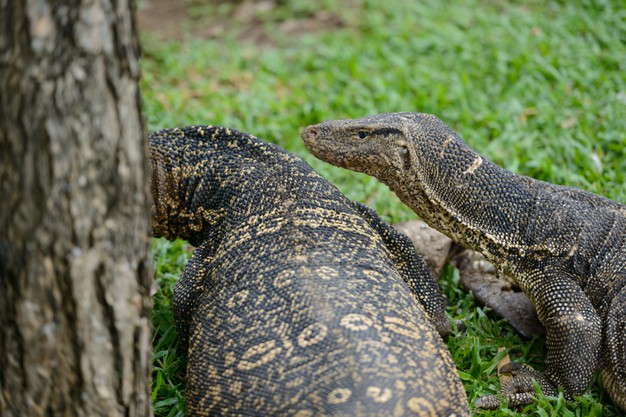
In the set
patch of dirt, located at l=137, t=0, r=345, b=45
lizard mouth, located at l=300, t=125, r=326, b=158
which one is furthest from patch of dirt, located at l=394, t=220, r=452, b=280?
patch of dirt, located at l=137, t=0, r=345, b=45

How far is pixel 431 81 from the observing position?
7004 millimetres

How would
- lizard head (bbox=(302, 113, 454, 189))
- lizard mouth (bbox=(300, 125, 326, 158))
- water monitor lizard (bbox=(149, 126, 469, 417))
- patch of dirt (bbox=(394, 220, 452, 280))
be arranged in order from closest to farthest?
water monitor lizard (bbox=(149, 126, 469, 417))
lizard head (bbox=(302, 113, 454, 189))
lizard mouth (bbox=(300, 125, 326, 158))
patch of dirt (bbox=(394, 220, 452, 280))

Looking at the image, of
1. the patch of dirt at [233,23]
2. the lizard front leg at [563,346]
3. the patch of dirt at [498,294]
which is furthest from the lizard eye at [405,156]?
the patch of dirt at [233,23]

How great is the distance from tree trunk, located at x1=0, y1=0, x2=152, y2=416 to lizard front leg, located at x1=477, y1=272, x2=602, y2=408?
2107 millimetres

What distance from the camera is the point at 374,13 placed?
27.7 feet

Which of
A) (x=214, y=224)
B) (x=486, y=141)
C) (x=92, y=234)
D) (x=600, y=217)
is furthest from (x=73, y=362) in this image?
(x=486, y=141)

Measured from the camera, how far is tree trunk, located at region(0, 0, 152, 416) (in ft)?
7.30

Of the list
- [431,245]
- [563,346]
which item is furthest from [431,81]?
[563,346]

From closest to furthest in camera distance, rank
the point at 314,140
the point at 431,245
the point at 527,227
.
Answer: the point at 527,227
the point at 314,140
the point at 431,245

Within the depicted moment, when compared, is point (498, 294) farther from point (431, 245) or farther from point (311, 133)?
point (311, 133)

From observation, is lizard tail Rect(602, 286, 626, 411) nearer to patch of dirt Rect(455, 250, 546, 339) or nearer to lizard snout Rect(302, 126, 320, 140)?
patch of dirt Rect(455, 250, 546, 339)

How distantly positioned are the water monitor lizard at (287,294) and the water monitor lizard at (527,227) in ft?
1.21

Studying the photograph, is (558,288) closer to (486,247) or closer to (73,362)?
(486,247)

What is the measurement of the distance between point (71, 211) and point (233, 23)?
6646mm
